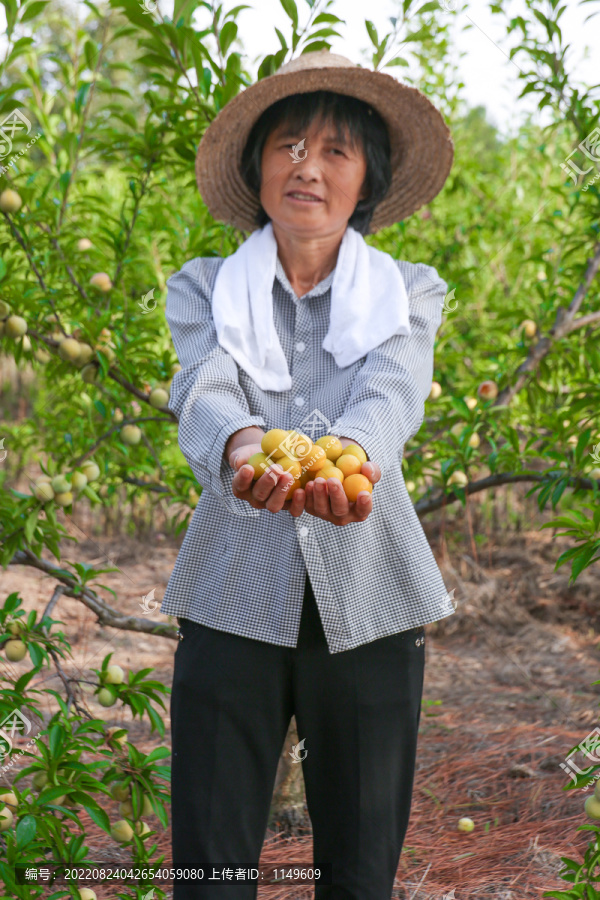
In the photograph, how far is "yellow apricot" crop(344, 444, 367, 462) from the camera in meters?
1.14

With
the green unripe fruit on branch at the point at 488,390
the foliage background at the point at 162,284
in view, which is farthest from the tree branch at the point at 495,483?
the green unripe fruit on branch at the point at 488,390

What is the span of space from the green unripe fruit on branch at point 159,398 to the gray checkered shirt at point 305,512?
544 millimetres

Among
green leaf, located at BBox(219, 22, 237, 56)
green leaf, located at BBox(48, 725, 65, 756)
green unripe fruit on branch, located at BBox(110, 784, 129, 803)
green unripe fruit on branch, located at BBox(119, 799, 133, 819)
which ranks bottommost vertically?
green unripe fruit on branch, located at BBox(119, 799, 133, 819)

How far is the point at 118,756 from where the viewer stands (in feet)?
5.60

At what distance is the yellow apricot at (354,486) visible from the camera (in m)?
1.08

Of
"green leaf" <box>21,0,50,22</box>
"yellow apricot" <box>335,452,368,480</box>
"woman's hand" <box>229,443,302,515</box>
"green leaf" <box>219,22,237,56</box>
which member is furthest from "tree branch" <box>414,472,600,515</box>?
"green leaf" <box>21,0,50,22</box>

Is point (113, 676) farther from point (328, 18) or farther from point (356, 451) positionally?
point (328, 18)

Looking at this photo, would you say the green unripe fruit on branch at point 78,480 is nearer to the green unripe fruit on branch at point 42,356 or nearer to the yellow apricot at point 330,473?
the green unripe fruit on branch at point 42,356

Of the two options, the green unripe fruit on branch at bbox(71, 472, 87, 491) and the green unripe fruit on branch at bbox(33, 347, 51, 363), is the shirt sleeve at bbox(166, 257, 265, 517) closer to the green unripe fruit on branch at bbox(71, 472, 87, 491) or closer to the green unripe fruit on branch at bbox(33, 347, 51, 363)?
the green unripe fruit on branch at bbox(71, 472, 87, 491)

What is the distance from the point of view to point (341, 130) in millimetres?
1383

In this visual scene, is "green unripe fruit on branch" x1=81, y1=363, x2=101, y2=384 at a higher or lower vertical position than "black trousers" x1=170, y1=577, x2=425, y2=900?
higher

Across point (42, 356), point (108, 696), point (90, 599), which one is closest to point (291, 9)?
point (42, 356)

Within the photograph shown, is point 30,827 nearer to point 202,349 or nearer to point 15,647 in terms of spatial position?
point 15,647

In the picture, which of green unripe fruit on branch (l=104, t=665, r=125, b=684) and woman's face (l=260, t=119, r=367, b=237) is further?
green unripe fruit on branch (l=104, t=665, r=125, b=684)
